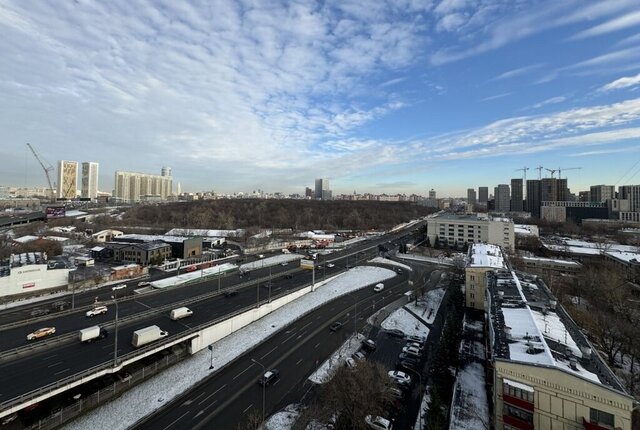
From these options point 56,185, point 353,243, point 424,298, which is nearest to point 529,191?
point 353,243

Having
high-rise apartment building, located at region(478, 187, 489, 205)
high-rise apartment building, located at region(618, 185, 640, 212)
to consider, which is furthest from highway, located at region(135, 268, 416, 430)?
high-rise apartment building, located at region(478, 187, 489, 205)

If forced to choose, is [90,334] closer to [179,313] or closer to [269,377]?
[179,313]

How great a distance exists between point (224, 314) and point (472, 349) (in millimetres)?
17312

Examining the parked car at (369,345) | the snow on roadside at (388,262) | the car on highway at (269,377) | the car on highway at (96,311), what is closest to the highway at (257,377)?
the car on highway at (269,377)

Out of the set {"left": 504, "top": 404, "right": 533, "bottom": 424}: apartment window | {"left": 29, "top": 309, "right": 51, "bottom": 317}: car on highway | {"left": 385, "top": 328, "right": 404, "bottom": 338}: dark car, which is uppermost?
{"left": 504, "top": 404, "right": 533, "bottom": 424}: apartment window

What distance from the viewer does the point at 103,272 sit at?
105 ft

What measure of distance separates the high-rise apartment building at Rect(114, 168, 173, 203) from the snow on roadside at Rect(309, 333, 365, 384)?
156 metres

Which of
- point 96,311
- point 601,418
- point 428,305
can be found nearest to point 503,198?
point 428,305

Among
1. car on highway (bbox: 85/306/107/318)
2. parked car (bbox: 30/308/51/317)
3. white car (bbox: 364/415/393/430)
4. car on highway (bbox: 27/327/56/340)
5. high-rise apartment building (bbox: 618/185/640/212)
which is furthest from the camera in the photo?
high-rise apartment building (bbox: 618/185/640/212)

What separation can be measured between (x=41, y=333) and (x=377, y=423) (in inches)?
776

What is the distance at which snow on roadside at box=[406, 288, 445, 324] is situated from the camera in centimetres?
2441

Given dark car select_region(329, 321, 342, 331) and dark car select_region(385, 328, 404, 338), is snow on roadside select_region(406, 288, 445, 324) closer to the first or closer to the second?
dark car select_region(385, 328, 404, 338)

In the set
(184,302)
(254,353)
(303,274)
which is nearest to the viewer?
(254,353)

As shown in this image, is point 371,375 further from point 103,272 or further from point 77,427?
point 103,272
